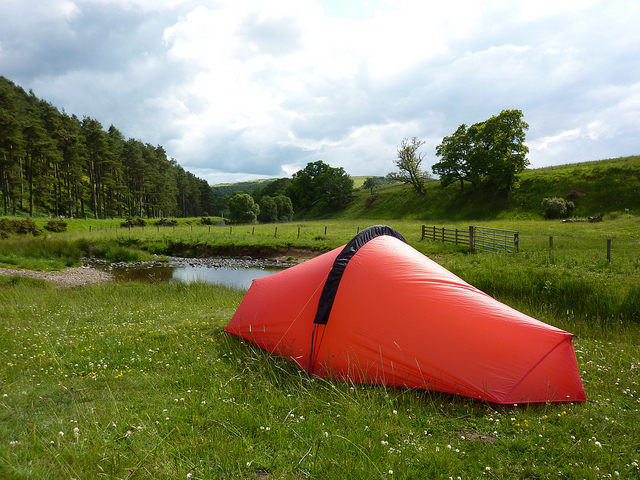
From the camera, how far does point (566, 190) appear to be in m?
44.8

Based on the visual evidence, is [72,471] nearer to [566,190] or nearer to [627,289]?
[627,289]

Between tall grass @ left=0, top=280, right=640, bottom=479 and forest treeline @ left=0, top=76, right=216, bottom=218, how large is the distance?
54.2m

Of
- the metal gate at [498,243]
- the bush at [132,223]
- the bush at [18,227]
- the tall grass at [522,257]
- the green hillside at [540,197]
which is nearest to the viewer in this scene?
the tall grass at [522,257]

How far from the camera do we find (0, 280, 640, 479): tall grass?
119 inches

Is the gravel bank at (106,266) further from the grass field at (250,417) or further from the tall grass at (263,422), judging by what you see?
the tall grass at (263,422)

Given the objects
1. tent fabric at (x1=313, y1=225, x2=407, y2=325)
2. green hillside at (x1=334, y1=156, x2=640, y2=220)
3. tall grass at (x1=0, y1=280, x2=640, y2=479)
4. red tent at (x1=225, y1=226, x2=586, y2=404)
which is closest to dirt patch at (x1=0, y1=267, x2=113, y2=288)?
tall grass at (x1=0, y1=280, x2=640, y2=479)

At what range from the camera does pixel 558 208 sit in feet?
131

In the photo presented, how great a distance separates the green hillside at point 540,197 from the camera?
39.5m

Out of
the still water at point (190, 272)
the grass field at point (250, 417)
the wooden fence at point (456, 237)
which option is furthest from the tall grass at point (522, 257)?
the still water at point (190, 272)

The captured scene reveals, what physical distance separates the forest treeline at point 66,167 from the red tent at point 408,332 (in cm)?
5554

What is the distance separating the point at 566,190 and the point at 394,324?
51.9 m

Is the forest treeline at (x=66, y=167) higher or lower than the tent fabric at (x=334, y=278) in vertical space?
higher

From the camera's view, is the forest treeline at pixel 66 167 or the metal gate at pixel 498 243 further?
the forest treeline at pixel 66 167

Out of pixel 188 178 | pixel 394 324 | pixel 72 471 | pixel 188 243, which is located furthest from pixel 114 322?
pixel 188 178
